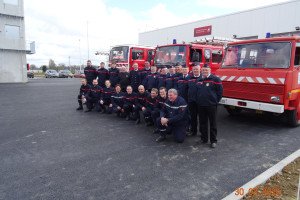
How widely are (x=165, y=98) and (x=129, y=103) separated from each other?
6.03ft

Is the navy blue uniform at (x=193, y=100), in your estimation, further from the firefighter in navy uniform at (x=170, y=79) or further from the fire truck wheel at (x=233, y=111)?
the fire truck wheel at (x=233, y=111)

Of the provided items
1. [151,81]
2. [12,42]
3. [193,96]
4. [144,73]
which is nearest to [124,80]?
[144,73]

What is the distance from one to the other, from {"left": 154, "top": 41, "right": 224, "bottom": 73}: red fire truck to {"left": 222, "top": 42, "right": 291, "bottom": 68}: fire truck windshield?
1.55 m

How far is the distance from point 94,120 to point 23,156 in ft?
10.6

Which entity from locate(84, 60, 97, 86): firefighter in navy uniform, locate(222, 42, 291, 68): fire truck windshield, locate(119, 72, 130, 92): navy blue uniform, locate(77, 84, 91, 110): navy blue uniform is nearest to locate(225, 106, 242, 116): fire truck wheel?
locate(222, 42, 291, 68): fire truck windshield

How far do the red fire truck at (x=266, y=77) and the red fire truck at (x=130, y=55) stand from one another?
7.02 metres

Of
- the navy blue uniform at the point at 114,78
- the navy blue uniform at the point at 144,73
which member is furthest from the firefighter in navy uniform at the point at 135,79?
the navy blue uniform at the point at 114,78

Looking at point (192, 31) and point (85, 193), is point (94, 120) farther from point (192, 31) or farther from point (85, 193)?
point (192, 31)

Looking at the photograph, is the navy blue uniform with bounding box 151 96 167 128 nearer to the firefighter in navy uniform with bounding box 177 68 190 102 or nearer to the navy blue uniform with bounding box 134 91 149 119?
the firefighter in navy uniform with bounding box 177 68 190 102

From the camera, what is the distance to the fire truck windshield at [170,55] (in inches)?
382

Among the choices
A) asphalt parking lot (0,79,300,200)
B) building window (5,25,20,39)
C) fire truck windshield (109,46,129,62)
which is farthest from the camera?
building window (5,25,20,39)

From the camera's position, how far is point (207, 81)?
558 centimetres

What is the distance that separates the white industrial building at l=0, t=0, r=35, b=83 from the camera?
2512cm

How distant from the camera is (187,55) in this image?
31.5 ft
